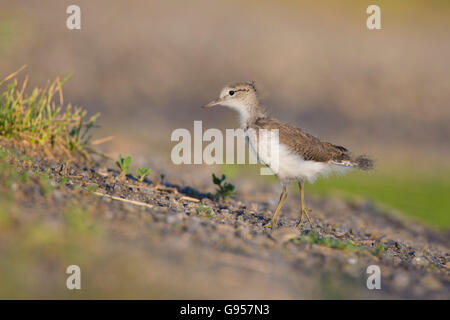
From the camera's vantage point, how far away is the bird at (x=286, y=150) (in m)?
6.63

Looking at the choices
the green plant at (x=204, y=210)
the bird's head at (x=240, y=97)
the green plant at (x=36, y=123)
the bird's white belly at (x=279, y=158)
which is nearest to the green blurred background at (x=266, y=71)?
the green plant at (x=36, y=123)

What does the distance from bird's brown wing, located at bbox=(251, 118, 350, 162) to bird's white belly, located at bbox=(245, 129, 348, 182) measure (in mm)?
75

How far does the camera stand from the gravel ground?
411cm

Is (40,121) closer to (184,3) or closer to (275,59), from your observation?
(275,59)

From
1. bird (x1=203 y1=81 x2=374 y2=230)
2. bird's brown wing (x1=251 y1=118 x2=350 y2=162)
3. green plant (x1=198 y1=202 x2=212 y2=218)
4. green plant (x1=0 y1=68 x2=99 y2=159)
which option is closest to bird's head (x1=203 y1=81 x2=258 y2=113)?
bird (x1=203 y1=81 x2=374 y2=230)

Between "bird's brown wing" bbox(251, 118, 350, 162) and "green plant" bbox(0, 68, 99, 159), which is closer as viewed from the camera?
"bird's brown wing" bbox(251, 118, 350, 162)

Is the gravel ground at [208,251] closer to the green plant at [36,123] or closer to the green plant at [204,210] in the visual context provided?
the green plant at [204,210]

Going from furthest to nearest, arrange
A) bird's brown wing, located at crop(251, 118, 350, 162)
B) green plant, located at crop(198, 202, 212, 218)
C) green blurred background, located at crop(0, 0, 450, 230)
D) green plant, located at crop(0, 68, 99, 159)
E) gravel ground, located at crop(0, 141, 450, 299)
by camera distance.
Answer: green blurred background, located at crop(0, 0, 450, 230) < green plant, located at crop(0, 68, 99, 159) < bird's brown wing, located at crop(251, 118, 350, 162) < green plant, located at crop(198, 202, 212, 218) < gravel ground, located at crop(0, 141, 450, 299)

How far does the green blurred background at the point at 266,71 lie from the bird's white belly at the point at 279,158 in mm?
5599

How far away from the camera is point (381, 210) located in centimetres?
1052

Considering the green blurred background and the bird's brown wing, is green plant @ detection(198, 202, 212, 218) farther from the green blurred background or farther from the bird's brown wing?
the green blurred background

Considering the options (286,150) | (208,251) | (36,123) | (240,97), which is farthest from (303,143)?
(36,123)

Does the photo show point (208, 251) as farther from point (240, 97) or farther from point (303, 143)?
point (240, 97)

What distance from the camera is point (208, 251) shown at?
4.72 m
